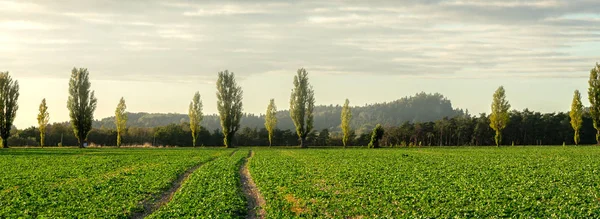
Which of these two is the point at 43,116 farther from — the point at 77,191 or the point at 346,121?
the point at 77,191

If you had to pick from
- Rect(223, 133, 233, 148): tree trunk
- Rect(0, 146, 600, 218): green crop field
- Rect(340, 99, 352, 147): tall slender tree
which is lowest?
Rect(0, 146, 600, 218): green crop field

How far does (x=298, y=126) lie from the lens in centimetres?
11712

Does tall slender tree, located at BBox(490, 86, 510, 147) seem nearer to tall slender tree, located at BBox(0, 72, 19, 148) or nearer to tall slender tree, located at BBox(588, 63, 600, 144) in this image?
tall slender tree, located at BBox(588, 63, 600, 144)

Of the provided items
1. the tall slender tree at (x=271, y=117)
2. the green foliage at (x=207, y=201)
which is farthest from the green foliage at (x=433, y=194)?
the tall slender tree at (x=271, y=117)

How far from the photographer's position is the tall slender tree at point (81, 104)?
106 meters

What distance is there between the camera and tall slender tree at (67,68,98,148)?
106m

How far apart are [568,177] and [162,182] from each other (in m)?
27.7

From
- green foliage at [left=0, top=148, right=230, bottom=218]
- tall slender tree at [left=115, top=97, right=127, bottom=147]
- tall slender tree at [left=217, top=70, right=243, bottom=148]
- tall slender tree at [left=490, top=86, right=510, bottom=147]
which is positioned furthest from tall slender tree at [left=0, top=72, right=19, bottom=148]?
tall slender tree at [left=490, top=86, right=510, bottom=147]

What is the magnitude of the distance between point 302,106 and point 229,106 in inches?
668

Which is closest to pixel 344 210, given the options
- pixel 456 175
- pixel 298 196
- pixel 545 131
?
pixel 298 196

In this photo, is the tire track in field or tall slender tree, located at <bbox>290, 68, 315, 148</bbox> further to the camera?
tall slender tree, located at <bbox>290, 68, 315, 148</bbox>

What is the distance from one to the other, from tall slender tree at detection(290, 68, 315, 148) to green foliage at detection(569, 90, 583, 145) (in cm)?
6101

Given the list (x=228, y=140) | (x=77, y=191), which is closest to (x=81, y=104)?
(x=228, y=140)

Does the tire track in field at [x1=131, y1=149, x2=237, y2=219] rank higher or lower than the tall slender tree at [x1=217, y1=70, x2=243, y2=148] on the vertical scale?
lower
